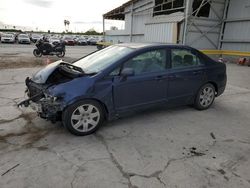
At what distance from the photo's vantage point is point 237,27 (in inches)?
566

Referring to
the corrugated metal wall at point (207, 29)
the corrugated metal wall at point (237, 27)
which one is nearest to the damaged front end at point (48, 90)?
the corrugated metal wall at point (207, 29)

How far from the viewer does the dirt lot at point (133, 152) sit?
8.42 ft

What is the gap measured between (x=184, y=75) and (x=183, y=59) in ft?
1.12

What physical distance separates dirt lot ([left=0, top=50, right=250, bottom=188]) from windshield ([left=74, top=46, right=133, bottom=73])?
1.09 meters

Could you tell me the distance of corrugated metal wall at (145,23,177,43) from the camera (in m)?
14.6

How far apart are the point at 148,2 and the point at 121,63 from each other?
15.9 m

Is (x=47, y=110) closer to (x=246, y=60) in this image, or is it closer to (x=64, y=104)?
(x=64, y=104)

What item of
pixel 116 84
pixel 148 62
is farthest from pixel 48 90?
pixel 148 62

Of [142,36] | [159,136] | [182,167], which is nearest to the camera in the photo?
[182,167]

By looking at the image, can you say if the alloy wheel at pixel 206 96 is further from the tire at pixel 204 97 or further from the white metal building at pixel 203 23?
the white metal building at pixel 203 23

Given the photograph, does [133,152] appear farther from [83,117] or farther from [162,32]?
[162,32]

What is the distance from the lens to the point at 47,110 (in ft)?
11.1

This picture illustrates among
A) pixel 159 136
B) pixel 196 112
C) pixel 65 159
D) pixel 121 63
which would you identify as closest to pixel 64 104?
pixel 65 159

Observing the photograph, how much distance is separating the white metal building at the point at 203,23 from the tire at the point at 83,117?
11944mm
